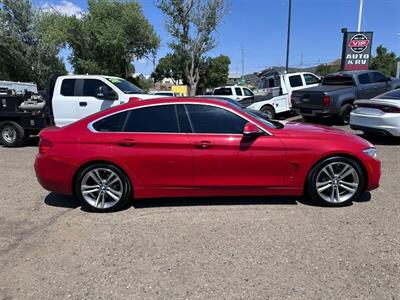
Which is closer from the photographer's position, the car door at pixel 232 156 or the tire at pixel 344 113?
the car door at pixel 232 156

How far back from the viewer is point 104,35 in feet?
105

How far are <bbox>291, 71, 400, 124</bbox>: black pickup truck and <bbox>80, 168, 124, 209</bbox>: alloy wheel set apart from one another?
929 cm

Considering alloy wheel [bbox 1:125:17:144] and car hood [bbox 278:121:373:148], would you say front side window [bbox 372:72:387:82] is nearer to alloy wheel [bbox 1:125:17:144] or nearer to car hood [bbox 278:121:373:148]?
car hood [bbox 278:121:373:148]

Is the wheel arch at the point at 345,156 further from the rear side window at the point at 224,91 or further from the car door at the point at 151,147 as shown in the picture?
the rear side window at the point at 224,91

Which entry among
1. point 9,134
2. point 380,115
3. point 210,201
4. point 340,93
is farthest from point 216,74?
point 210,201

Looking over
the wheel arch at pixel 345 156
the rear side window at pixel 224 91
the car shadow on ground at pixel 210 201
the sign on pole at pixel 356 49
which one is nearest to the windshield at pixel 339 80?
the sign on pole at pixel 356 49

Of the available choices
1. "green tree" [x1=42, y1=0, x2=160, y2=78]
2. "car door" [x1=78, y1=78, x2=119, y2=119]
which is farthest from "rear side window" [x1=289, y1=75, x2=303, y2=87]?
"green tree" [x1=42, y1=0, x2=160, y2=78]

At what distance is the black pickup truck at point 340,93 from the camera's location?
12203 mm

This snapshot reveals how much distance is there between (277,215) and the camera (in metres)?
Result: 4.59

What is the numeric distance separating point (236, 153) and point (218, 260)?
156 cm

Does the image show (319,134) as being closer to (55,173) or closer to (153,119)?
(153,119)

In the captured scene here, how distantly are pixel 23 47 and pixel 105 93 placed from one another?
26835 millimetres

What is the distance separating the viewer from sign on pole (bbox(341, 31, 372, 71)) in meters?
18.5

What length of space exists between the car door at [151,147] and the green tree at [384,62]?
5869 cm
